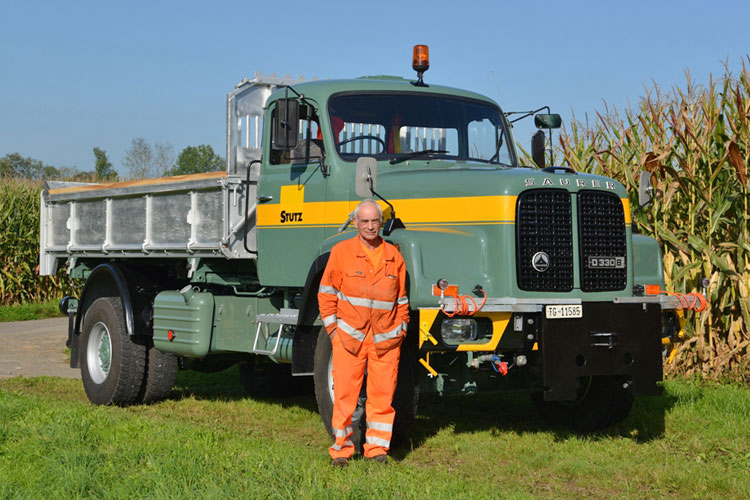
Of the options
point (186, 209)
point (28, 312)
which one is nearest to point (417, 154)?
point (186, 209)

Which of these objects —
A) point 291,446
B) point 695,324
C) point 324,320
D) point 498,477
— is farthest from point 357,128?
point 695,324

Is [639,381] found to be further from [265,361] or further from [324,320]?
[265,361]

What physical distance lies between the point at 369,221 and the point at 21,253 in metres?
16.4

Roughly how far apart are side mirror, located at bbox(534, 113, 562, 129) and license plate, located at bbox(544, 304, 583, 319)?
104 inches

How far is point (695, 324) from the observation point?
10180 mm

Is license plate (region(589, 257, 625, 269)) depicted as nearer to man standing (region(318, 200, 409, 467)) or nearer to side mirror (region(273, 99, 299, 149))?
man standing (region(318, 200, 409, 467))

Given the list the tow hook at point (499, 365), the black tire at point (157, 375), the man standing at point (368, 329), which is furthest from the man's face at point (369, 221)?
the black tire at point (157, 375)

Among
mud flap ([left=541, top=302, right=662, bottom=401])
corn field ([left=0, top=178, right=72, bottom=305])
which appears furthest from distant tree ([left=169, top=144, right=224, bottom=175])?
mud flap ([left=541, top=302, right=662, bottom=401])

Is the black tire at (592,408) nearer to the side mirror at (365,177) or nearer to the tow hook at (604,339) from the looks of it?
the tow hook at (604,339)

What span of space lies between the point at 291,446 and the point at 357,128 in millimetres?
2811

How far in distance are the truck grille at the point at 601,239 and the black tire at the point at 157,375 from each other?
491 centimetres

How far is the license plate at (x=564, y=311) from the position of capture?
22.9 feet

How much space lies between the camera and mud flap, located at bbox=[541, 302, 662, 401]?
6965mm

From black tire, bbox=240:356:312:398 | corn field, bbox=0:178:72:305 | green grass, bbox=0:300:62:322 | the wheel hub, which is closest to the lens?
the wheel hub
